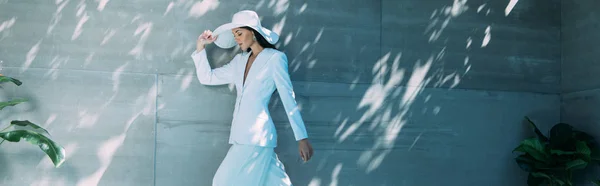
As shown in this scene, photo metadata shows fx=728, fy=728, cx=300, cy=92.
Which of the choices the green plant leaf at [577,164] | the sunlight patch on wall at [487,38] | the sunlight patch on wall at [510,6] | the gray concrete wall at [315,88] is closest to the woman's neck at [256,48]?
the gray concrete wall at [315,88]

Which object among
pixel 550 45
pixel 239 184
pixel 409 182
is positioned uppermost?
pixel 239 184

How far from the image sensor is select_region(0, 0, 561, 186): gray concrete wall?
14.4 ft

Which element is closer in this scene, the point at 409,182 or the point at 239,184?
the point at 239,184

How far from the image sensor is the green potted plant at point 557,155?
4895mm

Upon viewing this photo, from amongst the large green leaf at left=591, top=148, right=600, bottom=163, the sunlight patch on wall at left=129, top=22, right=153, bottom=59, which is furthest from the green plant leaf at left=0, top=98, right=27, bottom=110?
the large green leaf at left=591, top=148, right=600, bottom=163

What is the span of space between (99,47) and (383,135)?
1980 millimetres

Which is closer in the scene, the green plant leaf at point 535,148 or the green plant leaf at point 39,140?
the green plant leaf at point 39,140

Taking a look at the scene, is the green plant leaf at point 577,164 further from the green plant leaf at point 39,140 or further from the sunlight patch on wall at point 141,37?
the green plant leaf at point 39,140

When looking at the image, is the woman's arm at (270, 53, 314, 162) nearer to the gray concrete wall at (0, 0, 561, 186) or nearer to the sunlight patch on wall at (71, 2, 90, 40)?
the gray concrete wall at (0, 0, 561, 186)

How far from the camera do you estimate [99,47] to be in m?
4.46

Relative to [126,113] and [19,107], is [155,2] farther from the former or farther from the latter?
[19,107]

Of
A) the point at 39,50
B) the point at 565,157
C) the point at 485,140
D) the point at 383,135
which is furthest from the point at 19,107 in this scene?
the point at 565,157

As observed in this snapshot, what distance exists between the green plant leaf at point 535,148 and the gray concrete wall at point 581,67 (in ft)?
1.69

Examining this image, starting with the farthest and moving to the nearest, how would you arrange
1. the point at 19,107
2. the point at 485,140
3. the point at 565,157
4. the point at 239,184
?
the point at 485,140, the point at 565,157, the point at 19,107, the point at 239,184
